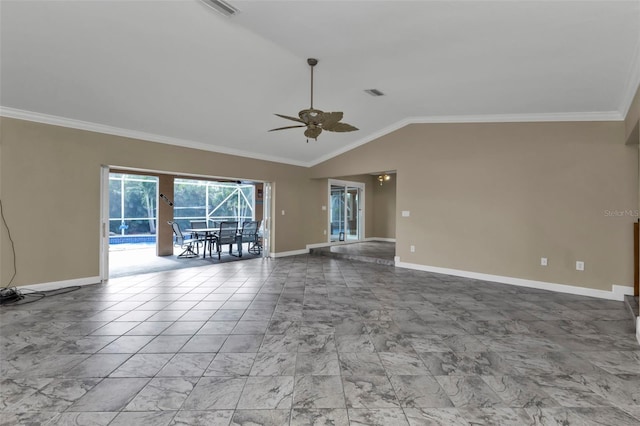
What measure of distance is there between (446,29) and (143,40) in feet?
10.2

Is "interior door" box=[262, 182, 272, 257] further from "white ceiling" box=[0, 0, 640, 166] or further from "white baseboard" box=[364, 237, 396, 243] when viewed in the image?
"white baseboard" box=[364, 237, 396, 243]

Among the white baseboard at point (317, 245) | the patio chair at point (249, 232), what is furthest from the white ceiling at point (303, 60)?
the white baseboard at point (317, 245)

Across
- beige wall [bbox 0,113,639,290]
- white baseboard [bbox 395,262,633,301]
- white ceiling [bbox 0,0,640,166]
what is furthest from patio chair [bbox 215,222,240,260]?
white baseboard [bbox 395,262,633,301]

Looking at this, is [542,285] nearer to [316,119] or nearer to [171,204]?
[316,119]

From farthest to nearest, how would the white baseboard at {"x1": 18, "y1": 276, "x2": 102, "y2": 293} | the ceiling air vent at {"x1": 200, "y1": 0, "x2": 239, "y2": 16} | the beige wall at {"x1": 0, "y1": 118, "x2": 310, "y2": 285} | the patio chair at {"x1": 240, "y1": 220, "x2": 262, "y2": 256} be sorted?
the patio chair at {"x1": 240, "y1": 220, "x2": 262, "y2": 256}
the white baseboard at {"x1": 18, "y1": 276, "x2": 102, "y2": 293}
the beige wall at {"x1": 0, "y1": 118, "x2": 310, "y2": 285}
the ceiling air vent at {"x1": 200, "y1": 0, "x2": 239, "y2": 16}

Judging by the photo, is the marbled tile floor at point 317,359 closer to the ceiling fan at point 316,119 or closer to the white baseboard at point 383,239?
the ceiling fan at point 316,119

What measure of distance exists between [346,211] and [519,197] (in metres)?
5.58

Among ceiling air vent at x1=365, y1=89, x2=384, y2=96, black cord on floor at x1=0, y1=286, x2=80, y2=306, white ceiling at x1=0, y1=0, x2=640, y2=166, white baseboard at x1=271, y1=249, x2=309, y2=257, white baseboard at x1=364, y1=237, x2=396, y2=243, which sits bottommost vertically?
black cord on floor at x1=0, y1=286, x2=80, y2=306

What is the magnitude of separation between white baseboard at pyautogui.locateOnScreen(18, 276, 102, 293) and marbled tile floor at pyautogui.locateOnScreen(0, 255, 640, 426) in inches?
19.7

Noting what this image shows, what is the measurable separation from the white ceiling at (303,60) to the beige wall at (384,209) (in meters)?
5.14

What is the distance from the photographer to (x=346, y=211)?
10070mm

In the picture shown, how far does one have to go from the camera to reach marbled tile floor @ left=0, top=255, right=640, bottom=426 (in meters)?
1.87

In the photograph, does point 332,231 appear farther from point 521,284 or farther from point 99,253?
point 99,253

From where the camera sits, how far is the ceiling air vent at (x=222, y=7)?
8.61ft
